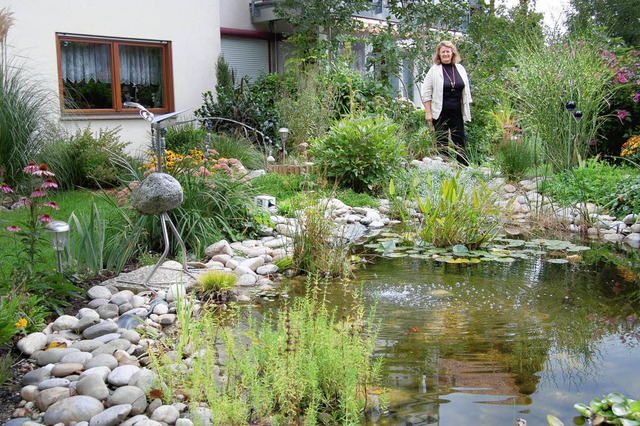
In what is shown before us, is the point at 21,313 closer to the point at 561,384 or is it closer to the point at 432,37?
the point at 561,384

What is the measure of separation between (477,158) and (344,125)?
2.59 meters

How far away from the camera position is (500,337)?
409 centimetres

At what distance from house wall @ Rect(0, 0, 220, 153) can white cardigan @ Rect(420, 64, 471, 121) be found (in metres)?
4.25

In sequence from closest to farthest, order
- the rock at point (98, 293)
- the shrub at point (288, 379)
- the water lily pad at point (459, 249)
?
the shrub at point (288, 379) < the rock at point (98, 293) < the water lily pad at point (459, 249)

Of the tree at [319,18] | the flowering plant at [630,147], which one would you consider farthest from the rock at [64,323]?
the tree at [319,18]

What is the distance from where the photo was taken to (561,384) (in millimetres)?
3445

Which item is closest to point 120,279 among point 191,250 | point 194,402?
point 191,250

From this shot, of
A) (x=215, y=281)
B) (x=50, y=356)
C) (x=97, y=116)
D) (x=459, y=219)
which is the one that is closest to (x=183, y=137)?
(x=97, y=116)

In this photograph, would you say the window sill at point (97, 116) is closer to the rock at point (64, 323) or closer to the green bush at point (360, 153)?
the green bush at point (360, 153)

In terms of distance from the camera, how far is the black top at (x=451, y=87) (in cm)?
1023

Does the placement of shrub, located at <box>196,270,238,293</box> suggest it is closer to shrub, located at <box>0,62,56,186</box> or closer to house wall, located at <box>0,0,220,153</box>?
shrub, located at <box>0,62,56,186</box>

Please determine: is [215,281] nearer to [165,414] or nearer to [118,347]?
[118,347]

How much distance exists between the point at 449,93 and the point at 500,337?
6.82m

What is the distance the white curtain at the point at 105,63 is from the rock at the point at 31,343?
28.6 ft
